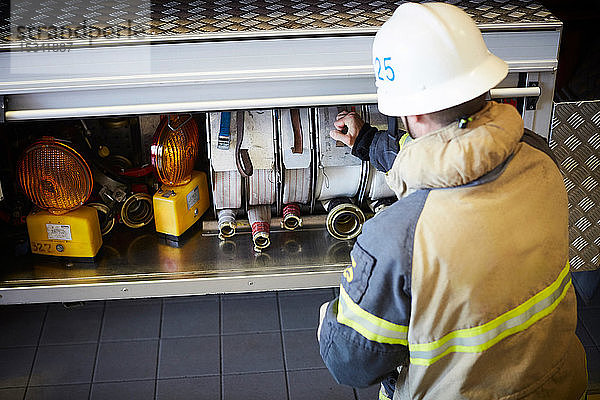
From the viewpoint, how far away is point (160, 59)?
7.22ft

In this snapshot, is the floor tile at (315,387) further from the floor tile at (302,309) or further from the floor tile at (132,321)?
the floor tile at (132,321)

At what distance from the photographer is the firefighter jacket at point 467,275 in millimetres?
1585

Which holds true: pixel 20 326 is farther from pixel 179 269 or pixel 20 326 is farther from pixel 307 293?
pixel 307 293

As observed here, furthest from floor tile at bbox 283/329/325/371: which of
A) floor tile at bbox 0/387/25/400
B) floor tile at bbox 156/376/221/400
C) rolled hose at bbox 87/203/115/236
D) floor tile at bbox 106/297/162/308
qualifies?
floor tile at bbox 0/387/25/400

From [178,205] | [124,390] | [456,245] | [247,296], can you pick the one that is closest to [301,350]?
[247,296]

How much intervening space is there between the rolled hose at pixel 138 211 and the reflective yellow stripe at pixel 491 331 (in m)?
1.49

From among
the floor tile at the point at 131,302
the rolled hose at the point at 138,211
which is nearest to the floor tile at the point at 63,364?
the floor tile at the point at 131,302

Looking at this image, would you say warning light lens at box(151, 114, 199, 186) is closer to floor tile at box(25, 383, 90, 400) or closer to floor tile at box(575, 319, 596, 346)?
floor tile at box(25, 383, 90, 400)

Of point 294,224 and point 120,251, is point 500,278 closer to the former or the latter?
point 294,224

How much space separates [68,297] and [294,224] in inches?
36.0

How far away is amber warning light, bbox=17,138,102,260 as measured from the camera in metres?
2.58

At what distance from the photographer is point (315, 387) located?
2883 mm

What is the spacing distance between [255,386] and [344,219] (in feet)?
2.56

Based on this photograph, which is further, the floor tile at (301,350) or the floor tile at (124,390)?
the floor tile at (301,350)
